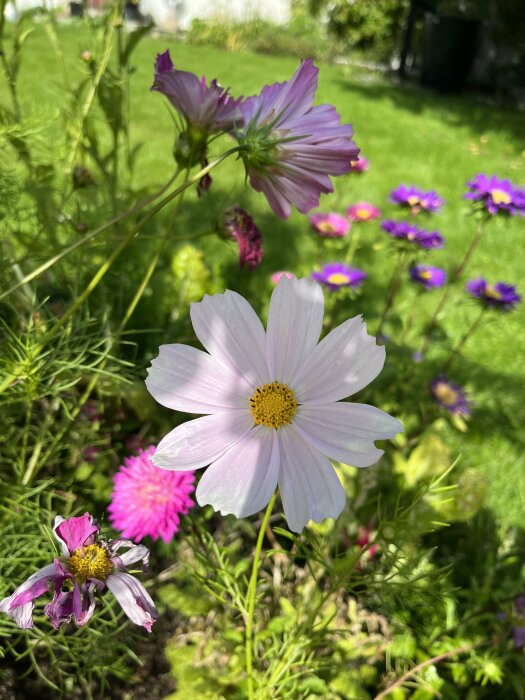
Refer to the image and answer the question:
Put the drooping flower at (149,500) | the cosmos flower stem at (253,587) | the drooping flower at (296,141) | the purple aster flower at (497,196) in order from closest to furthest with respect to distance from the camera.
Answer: the cosmos flower stem at (253,587) < the drooping flower at (296,141) < the drooping flower at (149,500) < the purple aster flower at (497,196)

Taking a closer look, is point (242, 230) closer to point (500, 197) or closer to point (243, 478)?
point (243, 478)

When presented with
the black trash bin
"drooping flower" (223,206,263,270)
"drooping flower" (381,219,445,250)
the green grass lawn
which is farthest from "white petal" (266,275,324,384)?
the black trash bin

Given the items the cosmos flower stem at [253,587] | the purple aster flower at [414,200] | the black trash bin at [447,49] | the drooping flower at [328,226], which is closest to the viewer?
the cosmos flower stem at [253,587]

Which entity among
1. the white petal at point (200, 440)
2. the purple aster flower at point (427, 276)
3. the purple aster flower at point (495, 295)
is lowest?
the purple aster flower at point (427, 276)

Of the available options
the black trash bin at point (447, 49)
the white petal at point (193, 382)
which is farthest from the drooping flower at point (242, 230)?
the black trash bin at point (447, 49)

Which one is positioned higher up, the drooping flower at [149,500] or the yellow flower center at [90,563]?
the yellow flower center at [90,563]

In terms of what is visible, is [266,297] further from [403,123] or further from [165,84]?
[403,123]

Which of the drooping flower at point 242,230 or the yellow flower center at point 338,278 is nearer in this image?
the drooping flower at point 242,230

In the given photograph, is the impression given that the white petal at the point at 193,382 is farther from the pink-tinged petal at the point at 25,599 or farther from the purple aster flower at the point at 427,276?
the purple aster flower at the point at 427,276

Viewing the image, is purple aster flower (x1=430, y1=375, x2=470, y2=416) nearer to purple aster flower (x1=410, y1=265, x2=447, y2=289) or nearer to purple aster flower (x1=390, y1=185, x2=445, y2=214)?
purple aster flower (x1=410, y1=265, x2=447, y2=289)
